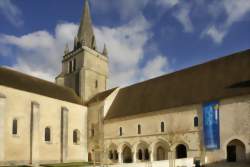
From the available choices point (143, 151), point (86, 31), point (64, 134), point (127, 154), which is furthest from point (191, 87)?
point (86, 31)

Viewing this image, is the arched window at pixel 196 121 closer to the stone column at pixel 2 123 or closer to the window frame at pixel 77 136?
the window frame at pixel 77 136

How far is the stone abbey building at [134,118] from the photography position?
23.8 m

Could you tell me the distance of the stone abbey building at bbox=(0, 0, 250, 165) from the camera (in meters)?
23.8

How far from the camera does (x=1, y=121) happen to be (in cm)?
2542

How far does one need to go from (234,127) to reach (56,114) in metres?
20.2

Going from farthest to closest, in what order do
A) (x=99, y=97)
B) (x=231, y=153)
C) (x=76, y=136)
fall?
(x=99, y=97) → (x=76, y=136) → (x=231, y=153)

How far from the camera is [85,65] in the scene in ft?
131

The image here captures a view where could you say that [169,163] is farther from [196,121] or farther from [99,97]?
[99,97]

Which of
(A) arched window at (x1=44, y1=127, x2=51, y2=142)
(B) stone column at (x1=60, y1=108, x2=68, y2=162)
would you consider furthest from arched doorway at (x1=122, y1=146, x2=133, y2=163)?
(A) arched window at (x1=44, y1=127, x2=51, y2=142)

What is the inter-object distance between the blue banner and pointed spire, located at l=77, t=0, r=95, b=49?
2360 centimetres

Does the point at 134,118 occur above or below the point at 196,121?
above

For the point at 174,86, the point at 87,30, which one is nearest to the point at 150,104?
the point at 174,86

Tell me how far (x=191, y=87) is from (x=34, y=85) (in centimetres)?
1863

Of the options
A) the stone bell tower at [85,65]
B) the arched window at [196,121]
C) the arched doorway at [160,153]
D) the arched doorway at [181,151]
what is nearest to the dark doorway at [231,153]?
the arched window at [196,121]
